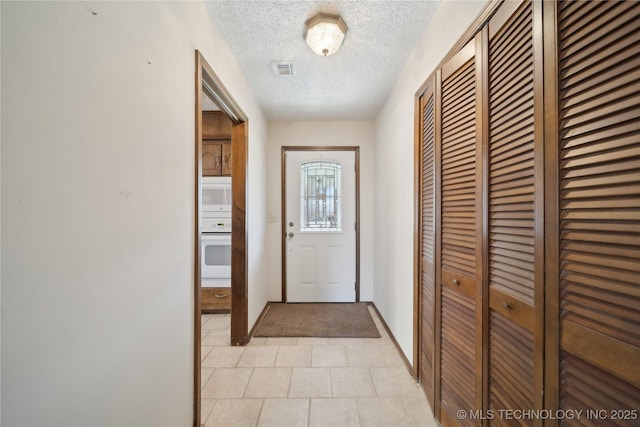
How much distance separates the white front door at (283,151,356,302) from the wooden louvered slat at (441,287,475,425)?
203 cm

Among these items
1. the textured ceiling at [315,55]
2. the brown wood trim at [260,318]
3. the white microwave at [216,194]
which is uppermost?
the textured ceiling at [315,55]

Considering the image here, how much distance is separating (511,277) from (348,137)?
2773mm

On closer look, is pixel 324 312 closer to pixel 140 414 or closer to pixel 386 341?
pixel 386 341

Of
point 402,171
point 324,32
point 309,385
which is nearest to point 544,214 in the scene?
point 402,171

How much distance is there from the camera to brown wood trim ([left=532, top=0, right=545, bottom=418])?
0.76 metres

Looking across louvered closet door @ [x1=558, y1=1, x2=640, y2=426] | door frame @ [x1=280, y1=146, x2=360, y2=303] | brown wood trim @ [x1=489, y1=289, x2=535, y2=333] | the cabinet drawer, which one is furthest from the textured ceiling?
the cabinet drawer

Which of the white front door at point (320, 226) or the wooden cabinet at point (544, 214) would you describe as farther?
the white front door at point (320, 226)

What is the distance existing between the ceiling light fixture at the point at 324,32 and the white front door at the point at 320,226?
5.70ft

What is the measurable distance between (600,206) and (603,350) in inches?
13.5

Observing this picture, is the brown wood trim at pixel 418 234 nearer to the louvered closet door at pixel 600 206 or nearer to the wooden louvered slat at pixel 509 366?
the wooden louvered slat at pixel 509 366

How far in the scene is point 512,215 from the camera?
90cm

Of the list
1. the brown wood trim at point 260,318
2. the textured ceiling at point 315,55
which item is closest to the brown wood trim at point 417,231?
the textured ceiling at point 315,55

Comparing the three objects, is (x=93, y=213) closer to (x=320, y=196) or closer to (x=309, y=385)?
(x=309, y=385)

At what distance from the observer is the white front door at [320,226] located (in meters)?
3.37
